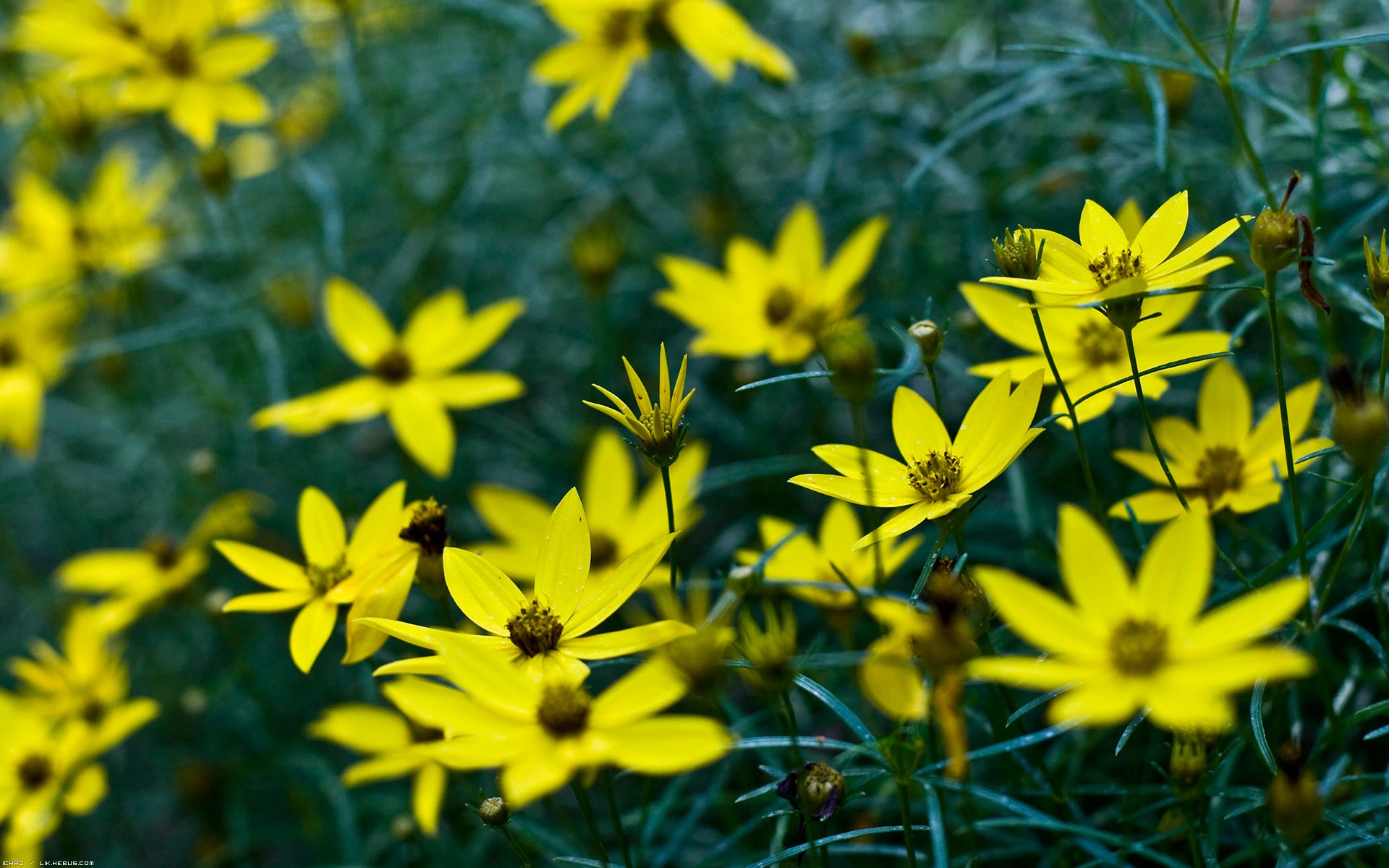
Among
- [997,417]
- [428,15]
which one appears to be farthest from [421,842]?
[428,15]

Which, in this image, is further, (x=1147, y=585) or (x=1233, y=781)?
(x=1233, y=781)

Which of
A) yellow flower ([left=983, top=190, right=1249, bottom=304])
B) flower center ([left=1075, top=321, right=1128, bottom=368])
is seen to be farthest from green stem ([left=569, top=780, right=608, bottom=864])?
flower center ([left=1075, top=321, right=1128, bottom=368])

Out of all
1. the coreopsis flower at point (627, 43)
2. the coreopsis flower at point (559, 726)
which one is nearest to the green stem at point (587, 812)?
the coreopsis flower at point (559, 726)

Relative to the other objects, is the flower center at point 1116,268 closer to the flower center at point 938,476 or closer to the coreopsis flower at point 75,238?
the flower center at point 938,476

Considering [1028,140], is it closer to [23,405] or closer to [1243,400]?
[1243,400]

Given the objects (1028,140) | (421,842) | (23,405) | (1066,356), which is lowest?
(421,842)

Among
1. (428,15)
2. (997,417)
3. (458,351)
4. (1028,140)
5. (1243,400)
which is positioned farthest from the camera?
(428,15)
